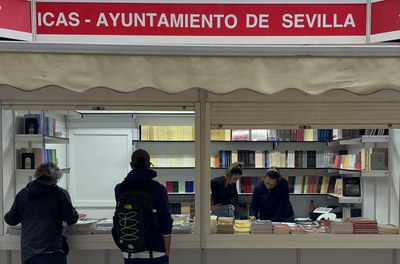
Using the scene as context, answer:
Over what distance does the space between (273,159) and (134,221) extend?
4.28 m

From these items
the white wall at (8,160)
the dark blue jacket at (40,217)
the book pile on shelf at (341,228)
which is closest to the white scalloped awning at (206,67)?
the dark blue jacket at (40,217)

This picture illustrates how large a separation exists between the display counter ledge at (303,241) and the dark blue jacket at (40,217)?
1.14 m

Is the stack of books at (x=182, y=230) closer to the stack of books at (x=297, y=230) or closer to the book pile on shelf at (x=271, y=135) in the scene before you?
the stack of books at (x=297, y=230)

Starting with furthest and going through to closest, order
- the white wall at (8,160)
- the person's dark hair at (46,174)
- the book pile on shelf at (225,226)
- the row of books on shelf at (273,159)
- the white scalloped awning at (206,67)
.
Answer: the row of books on shelf at (273,159) → the white wall at (8,160) → the book pile on shelf at (225,226) → the person's dark hair at (46,174) → the white scalloped awning at (206,67)

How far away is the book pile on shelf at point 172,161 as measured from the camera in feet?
21.8

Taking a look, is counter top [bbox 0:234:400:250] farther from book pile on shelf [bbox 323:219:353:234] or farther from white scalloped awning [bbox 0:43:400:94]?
white scalloped awning [bbox 0:43:400:94]

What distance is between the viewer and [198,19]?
2881 mm

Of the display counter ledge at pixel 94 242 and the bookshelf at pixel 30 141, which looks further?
the bookshelf at pixel 30 141

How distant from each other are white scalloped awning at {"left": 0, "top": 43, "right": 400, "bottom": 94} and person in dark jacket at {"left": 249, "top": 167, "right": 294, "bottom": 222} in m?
2.33

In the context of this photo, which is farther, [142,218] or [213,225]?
[213,225]

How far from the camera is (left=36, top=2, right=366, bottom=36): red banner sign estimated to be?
2.85m

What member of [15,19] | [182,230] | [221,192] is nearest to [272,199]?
[221,192]

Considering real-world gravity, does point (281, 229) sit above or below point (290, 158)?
below

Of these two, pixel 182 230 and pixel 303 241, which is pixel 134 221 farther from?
pixel 303 241
